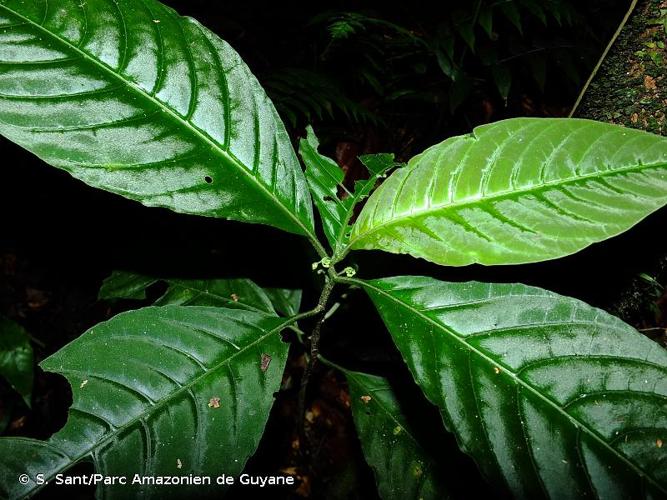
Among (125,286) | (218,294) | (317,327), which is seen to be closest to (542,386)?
(317,327)

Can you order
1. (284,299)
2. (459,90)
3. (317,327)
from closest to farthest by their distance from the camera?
1. (317,327)
2. (284,299)
3. (459,90)

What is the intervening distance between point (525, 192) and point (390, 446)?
92 centimetres

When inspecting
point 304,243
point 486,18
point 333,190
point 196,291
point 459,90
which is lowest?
point 196,291

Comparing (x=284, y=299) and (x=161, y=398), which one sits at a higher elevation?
(x=161, y=398)

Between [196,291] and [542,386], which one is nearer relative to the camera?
[542,386]

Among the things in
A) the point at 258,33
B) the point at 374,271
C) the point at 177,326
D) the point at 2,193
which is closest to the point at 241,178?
the point at 177,326

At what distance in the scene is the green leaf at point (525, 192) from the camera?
974 millimetres

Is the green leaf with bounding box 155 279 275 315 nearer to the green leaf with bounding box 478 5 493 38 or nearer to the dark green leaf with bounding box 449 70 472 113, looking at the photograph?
the dark green leaf with bounding box 449 70 472 113

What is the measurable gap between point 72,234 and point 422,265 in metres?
2.05

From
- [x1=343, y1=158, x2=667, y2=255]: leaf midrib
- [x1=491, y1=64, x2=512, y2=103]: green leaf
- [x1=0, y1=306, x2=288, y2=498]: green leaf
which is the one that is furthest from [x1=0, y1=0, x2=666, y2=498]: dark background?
[x1=343, y1=158, x2=667, y2=255]: leaf midrib

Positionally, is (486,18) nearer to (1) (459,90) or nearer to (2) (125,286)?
(1) (459,90)

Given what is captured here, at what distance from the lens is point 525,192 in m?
1.02

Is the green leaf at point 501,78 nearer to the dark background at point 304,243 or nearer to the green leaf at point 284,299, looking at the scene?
the dark background at point 304,243

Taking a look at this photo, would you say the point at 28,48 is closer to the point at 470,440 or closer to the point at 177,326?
the point at 177,326
